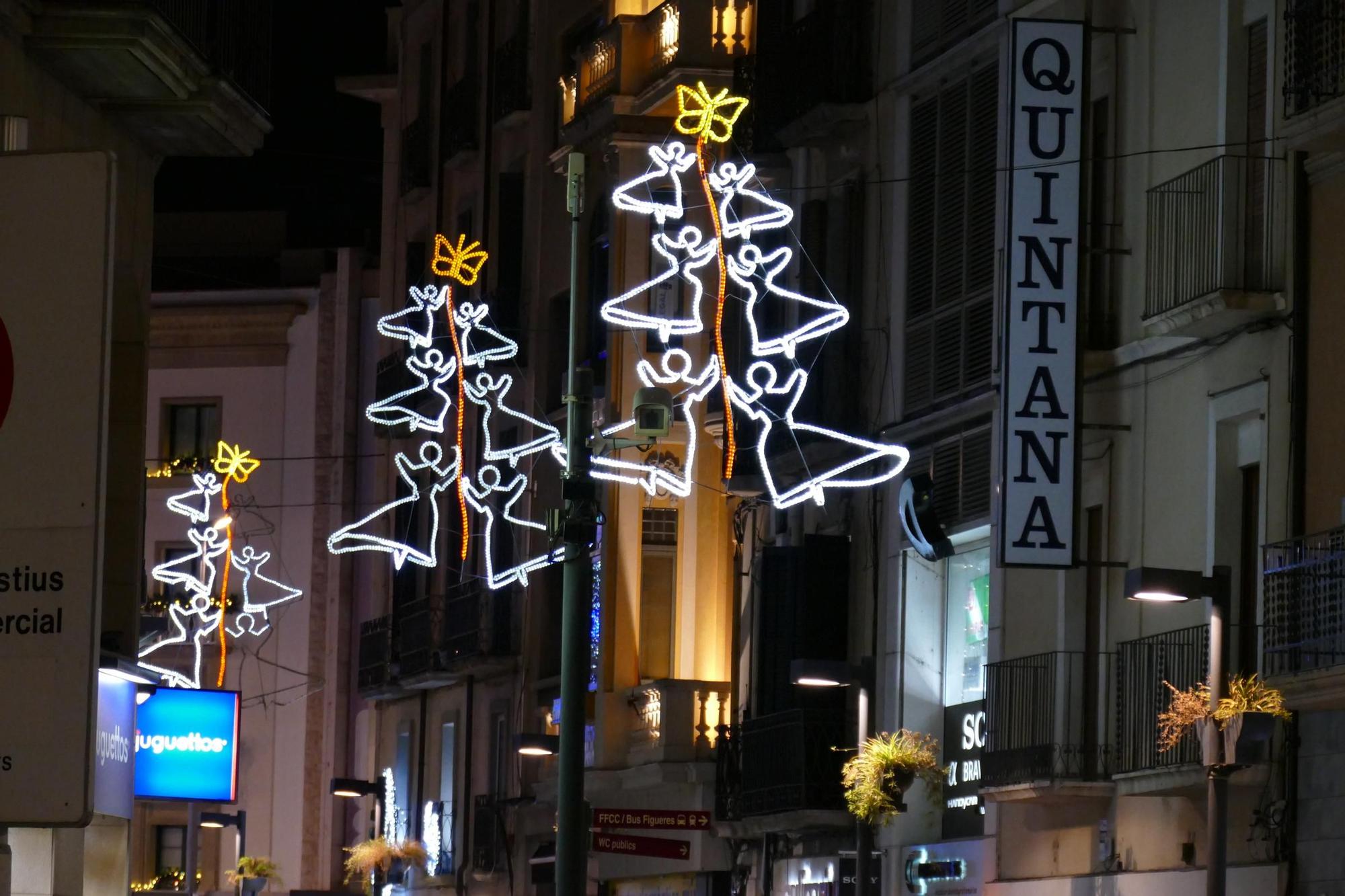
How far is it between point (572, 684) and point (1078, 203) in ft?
18.8

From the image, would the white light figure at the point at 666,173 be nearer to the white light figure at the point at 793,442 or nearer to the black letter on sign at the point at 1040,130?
the white light figure at the point at 793,442

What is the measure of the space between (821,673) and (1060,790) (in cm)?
247

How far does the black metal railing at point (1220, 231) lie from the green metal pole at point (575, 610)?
4.67 m

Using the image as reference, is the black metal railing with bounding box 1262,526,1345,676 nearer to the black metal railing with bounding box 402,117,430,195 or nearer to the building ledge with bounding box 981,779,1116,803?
the building ledge with bounding box 981,779,1116,803

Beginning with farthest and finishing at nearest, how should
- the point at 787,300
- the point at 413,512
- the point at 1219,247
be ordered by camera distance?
the point at 413,512 → the point at 787,300 → the point at 1219,247

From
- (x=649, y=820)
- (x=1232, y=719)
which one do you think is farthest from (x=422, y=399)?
(x=1232, y=719)

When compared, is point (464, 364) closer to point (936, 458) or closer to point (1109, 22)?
point (936, 458)

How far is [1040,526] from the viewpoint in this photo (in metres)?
21.7


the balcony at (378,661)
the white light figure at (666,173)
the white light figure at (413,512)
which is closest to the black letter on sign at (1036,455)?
the white light figure at (666,173)

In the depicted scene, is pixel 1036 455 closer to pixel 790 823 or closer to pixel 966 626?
pixel 966 626

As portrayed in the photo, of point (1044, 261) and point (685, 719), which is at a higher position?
point (1044, 261)

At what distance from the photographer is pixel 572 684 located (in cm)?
2089

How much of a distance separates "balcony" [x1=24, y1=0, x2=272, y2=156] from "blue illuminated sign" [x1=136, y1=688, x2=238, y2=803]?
5.37 metres

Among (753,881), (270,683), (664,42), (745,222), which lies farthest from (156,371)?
(745,222)
